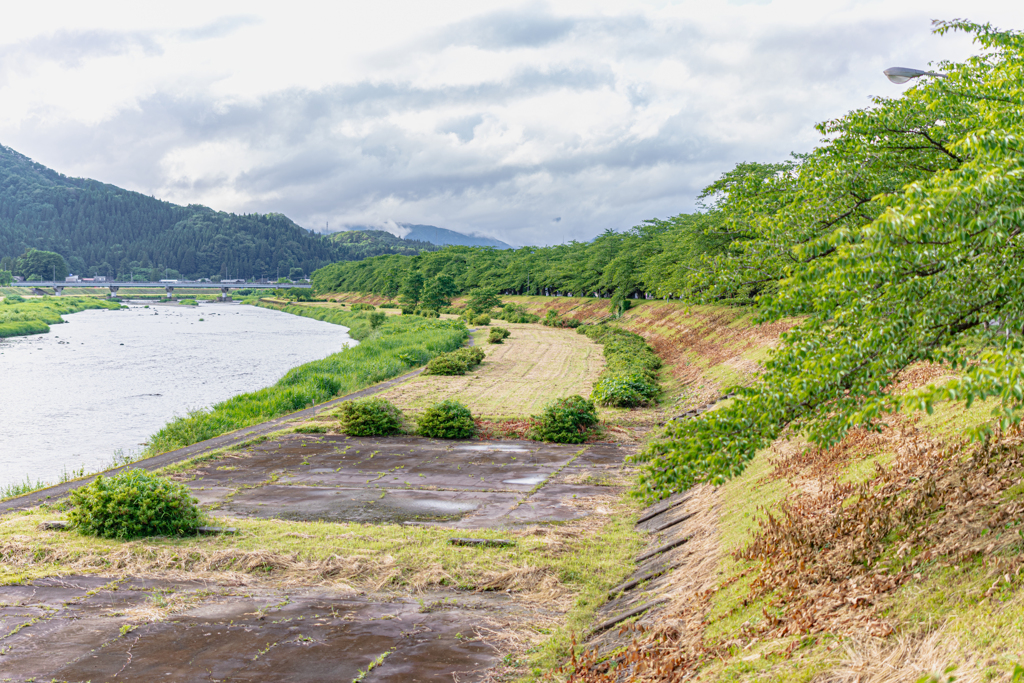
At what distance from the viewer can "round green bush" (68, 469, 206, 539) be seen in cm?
1311

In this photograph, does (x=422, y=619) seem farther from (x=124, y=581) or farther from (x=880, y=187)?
(x=880, y=187)

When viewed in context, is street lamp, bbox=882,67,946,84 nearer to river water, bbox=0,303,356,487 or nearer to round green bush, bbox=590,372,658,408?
round green bush, bbox=590,372,658,408

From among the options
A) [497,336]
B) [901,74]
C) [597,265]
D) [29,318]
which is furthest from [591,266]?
[901,74]

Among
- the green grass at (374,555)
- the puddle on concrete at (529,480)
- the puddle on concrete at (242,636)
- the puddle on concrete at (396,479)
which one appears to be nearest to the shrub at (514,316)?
the puddle on concrete at (396,479)

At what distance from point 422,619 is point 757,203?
8593 millimetres

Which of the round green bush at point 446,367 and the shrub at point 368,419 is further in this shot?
the round green bush at point 446,367

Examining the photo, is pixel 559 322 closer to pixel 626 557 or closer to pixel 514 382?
pixel 514 382

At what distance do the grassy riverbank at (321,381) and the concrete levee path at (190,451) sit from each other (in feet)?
3.14

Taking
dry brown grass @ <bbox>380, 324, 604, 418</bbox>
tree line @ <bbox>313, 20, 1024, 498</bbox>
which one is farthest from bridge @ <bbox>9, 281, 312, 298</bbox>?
tree line @ <bbox>313, 20, 1024, 498</bbox>

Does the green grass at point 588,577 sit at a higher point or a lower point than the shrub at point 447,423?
lower

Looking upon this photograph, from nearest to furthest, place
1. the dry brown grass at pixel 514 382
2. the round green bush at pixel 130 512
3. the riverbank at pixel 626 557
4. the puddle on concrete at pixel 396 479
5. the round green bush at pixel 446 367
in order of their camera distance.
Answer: the riverbank at pixel 626 557 < the round green bush at pixel 130 512 < the puddle on concrete at pixel 396 479 < the dry brown grass at pixel 514 382 < the round green bush at pixel 446 367

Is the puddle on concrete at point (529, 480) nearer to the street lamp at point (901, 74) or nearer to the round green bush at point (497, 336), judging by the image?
the street lamp at point (901, 74)

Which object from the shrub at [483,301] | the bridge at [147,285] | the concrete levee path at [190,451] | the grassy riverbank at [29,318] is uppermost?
the bridge at [147,285]

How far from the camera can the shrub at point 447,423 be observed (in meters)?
24.0
